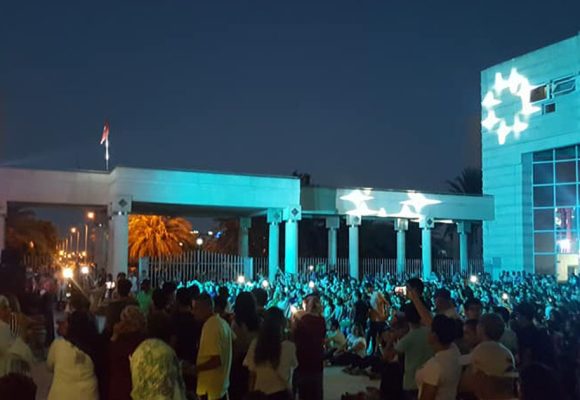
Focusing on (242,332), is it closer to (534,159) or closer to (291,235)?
(291,235)

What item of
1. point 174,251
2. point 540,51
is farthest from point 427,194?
point 174,251

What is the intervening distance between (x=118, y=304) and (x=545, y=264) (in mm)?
32230

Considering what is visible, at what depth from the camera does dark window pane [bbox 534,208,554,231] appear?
3612 cm

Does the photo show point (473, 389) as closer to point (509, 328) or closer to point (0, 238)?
point (509, 328)

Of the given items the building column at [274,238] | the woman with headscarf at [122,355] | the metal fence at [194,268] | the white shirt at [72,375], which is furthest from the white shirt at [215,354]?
the building column at [274,238]

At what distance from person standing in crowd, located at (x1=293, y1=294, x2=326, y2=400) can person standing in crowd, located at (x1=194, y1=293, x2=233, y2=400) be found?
1.23 m

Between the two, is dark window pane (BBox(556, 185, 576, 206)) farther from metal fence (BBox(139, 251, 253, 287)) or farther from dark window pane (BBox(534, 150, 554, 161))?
metal fence (BBox(139, 251, 253, 287))

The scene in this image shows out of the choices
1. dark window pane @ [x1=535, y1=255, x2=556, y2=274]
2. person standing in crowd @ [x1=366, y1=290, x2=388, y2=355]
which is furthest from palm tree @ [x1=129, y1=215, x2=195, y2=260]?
person standing in crowd @ [x1=366, y1=290, x2=388, y2=355]

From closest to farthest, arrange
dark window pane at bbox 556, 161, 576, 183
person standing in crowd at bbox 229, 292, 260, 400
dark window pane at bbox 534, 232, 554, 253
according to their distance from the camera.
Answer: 1. person standing in crowd at bbox 229, 292, 260, 400
2. dark window pane at bbox 556, 161, 576, 183
3. dark window pane at bbox 534, 232, 554, 253

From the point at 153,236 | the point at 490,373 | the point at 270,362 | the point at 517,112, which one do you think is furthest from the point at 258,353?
the point at 153,236

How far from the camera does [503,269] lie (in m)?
37.7

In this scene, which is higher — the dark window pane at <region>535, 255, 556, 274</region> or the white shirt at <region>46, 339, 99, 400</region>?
the white shirt at <region>46, 339, 99, 400</region>

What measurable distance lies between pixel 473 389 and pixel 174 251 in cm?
4751

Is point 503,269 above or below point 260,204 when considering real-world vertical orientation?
below
